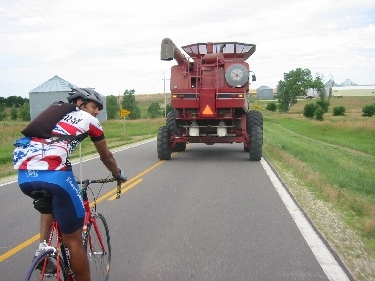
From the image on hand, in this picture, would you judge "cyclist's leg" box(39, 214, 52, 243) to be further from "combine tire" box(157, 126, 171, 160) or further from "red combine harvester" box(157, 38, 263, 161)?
"combine tire" box(157, 126, 171, 160)

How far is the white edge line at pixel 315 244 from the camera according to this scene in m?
5.19

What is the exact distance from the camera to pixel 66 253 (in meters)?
3.92

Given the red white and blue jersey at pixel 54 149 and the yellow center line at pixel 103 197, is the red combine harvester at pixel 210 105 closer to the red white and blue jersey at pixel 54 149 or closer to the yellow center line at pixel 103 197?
the yellow center line at pixel 103 197

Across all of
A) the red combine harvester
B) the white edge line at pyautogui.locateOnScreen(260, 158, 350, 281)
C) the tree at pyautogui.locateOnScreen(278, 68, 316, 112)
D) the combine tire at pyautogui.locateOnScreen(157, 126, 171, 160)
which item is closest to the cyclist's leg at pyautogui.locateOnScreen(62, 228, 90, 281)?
the white edge line at pyautogui.locateOnScreen(260, 158, 350, 281)

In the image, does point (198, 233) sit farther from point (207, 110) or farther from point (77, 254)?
point (207, 110)

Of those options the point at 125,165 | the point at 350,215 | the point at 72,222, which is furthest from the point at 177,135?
the point at 72,222

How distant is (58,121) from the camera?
12.1 feet

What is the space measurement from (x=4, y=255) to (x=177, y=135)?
36.7 feet

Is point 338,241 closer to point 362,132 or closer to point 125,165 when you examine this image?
point 125,165

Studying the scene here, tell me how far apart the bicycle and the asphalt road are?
0.47 metres

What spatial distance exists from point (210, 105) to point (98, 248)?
37.9 ft

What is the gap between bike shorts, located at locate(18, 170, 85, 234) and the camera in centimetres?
357

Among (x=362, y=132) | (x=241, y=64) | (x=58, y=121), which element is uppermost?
(x=241, y=64)

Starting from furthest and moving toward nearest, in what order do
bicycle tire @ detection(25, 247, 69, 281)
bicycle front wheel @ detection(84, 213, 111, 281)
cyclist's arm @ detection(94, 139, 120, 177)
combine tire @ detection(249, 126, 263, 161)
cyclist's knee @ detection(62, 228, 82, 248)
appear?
combine tire @ detection(249, 126, 263, 161)
bicycle front wheel @ detection(84, 213, 111, 281)
cyclist's arm @ detection(94, 139, 120, 177)
cyclist's knee @ detection(62, 228, 82, 248)
bicycle tire @ detection(25, 247, 69, 281)
